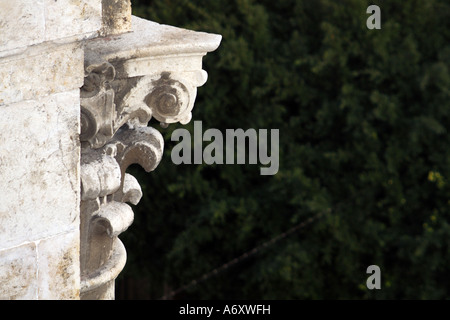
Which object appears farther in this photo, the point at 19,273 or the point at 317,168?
the point at 317,168

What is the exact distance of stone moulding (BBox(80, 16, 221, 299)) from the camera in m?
1.77

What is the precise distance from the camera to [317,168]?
630cm

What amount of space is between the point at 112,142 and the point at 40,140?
40 centimetres

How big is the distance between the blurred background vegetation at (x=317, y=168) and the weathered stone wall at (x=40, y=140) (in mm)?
4267

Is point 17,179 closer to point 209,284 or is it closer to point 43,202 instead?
point 43,202

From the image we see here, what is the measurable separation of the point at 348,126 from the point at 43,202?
4.75m

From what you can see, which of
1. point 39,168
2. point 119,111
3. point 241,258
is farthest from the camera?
point 241,258

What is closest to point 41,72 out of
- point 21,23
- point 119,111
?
point 21,23

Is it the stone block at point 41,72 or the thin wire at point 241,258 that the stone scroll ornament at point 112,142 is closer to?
the stone block at point 41,72

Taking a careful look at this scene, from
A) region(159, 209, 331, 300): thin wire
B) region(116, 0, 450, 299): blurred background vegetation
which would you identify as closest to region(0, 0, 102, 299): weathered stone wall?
region(116, 0, 450, 299): blurred background vegetation

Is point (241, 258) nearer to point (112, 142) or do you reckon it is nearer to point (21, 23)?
point (112, 142)

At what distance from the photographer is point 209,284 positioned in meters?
6.31

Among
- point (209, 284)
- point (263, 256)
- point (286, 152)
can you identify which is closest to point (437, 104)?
point (286, 152)

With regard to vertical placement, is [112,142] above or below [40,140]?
above
